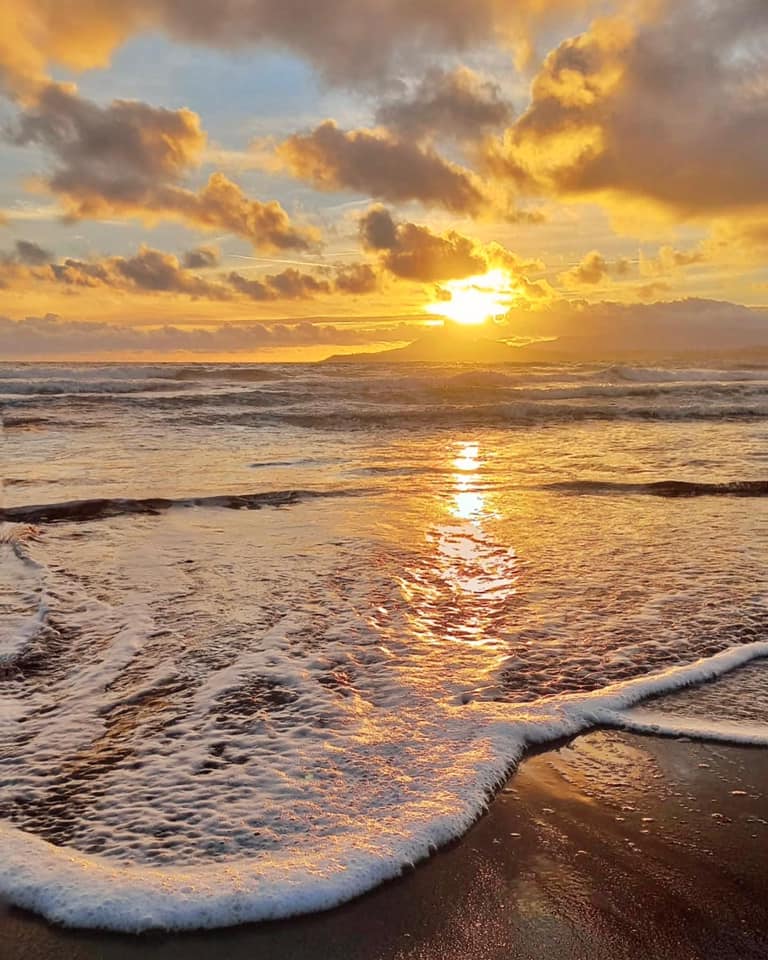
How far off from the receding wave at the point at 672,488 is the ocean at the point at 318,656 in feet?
Answer: 0.28

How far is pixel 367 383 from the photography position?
3406 centimetres

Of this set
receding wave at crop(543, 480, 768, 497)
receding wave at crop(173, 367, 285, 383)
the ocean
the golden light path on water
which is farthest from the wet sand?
receding wave at crop(173, 367, 285, 383)

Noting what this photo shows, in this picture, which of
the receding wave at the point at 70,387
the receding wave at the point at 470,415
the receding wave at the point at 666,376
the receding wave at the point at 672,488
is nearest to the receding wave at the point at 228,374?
the receding wave at the point at 70,387

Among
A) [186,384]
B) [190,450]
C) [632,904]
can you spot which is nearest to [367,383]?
[186,384]

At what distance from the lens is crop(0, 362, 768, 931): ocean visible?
2.97m

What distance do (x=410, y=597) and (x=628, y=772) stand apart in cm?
268

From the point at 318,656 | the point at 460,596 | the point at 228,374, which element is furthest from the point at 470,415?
the point at 228,374

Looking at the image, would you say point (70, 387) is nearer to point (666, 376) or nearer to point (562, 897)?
point (666, 376)

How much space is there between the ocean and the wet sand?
0.35 feet

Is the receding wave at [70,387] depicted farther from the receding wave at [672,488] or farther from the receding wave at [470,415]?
the receding wave at [672,488]

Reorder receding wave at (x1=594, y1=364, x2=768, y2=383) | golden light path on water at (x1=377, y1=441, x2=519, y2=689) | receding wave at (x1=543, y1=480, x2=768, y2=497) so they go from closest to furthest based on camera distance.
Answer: golden light path on water at (x1=377, y1=441, x2=519, y2=689) < receding wave at (x1=543, y1=480, x2=768, y2=497) < receding wave at (x1=594, y1=364, x2=768, y2=383)

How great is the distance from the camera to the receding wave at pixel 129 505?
882cm

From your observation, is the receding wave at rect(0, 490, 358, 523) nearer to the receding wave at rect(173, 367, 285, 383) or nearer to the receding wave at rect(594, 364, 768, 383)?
the receding wave at rect(173, 367, 285, 383)

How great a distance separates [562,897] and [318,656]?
2408 millimetres
